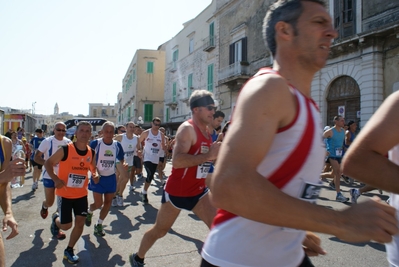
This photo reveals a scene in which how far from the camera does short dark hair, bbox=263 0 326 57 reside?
1393 millimetres

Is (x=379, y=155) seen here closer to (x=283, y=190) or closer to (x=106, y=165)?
(x=283, y=190)

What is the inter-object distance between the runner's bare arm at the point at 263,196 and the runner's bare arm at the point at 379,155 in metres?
0.29

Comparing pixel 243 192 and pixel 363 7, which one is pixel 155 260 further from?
pixel 363 7

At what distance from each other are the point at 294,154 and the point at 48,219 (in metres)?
6.58

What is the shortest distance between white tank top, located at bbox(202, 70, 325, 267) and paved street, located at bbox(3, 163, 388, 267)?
302cm

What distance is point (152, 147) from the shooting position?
9.09 m

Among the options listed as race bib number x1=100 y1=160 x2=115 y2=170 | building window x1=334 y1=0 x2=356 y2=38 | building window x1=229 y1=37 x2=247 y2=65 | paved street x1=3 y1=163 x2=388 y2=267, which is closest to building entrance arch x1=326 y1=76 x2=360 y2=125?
building window x1=334 y1=0 x2=356 y2=38

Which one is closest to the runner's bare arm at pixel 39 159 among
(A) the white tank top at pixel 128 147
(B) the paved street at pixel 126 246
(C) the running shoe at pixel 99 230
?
(B) the paved street at pixel 126 246

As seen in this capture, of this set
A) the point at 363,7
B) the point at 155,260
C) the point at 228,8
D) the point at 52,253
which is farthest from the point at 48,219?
the point at 228,8

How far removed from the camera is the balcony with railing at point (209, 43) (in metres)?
26.0

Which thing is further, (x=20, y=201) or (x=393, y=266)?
(x=20, y=201)

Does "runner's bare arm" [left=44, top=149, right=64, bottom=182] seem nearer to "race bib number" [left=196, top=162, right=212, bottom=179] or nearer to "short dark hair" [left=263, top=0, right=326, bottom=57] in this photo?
"race bib number" [left=196, top=162, right=212, bottom=179]

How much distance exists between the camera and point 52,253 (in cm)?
475

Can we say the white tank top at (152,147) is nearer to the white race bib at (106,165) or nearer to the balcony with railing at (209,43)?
the white race bib at (106,165)
